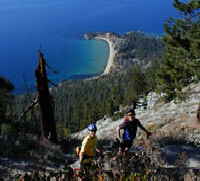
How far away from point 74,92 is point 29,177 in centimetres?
13932

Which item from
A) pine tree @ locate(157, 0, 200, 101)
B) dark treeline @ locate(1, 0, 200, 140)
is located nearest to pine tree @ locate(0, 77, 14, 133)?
dark treeline @ locate(1, 0, 200, 140)

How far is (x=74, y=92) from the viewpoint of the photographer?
143125 mm

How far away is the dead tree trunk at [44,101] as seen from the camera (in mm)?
13719

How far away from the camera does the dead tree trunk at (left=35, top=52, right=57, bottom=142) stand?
45.0 ft

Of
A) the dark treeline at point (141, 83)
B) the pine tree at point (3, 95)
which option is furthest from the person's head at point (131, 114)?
the pine tree at point (3, 95)

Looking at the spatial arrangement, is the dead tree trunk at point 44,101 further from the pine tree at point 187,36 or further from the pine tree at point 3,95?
the pine tree at point 187,36

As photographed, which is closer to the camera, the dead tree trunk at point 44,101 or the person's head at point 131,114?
the person's head at point 131,114

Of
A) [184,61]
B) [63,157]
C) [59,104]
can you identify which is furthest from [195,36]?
[59,104]

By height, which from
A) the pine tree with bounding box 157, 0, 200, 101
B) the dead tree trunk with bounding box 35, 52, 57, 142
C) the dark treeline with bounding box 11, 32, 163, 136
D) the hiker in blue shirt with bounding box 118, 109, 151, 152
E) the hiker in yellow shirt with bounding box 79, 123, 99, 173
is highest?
the dark treeline with bounding box 11, 32, 163, 136

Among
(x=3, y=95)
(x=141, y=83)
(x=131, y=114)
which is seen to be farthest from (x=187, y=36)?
(x=141, y=83)

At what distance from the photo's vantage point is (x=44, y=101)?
1420 centimetres

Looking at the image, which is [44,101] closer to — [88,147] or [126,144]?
[126,144]

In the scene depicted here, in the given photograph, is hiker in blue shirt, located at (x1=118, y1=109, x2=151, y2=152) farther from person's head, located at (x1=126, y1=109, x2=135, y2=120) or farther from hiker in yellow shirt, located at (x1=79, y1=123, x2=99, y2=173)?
hiker in yellow shirt, located at (x1=79, y1=123, x2=99, y2=173)

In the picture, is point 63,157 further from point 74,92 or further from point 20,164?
point 74,92
